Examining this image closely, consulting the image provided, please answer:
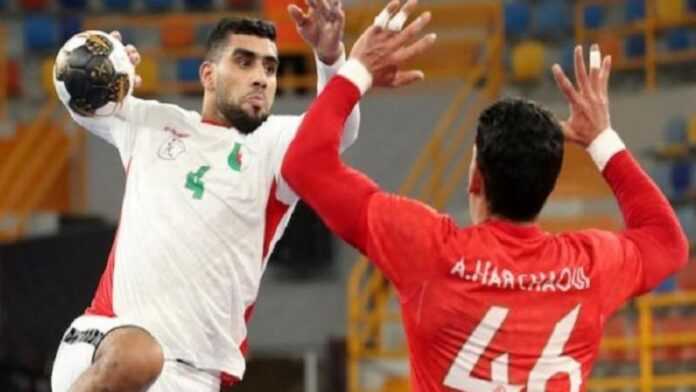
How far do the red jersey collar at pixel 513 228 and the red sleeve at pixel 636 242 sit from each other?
23 centimetres

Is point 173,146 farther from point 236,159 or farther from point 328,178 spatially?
point 328,178

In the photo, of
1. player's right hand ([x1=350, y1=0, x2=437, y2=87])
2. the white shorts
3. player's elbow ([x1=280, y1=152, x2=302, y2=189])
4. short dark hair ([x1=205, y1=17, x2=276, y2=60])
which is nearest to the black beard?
short dark hair ([x1=205, y1=17, x2=276, y2=60])

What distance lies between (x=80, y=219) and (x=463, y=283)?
1116 centimetres

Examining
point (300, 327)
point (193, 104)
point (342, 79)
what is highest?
point (342, 79)

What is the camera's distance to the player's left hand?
17.0 feet

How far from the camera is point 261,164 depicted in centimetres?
609

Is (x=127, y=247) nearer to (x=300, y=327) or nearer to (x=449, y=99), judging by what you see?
(x=300, y=327)

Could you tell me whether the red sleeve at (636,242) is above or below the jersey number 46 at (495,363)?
above

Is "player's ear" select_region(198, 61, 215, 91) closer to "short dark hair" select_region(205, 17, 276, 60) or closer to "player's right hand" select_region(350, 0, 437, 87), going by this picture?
"short dark hair" select_region(205, 17, 276, 60)

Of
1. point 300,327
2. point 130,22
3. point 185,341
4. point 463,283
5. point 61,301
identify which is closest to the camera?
point 463,283

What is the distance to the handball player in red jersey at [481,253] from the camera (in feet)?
Answer: 15.1

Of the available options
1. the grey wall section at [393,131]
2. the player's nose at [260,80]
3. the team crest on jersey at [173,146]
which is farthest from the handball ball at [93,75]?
the grey wall section at [393,131]

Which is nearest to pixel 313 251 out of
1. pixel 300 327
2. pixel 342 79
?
pixel 300 327

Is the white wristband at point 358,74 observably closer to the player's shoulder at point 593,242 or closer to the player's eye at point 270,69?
the player's shoulder at point 593,242
